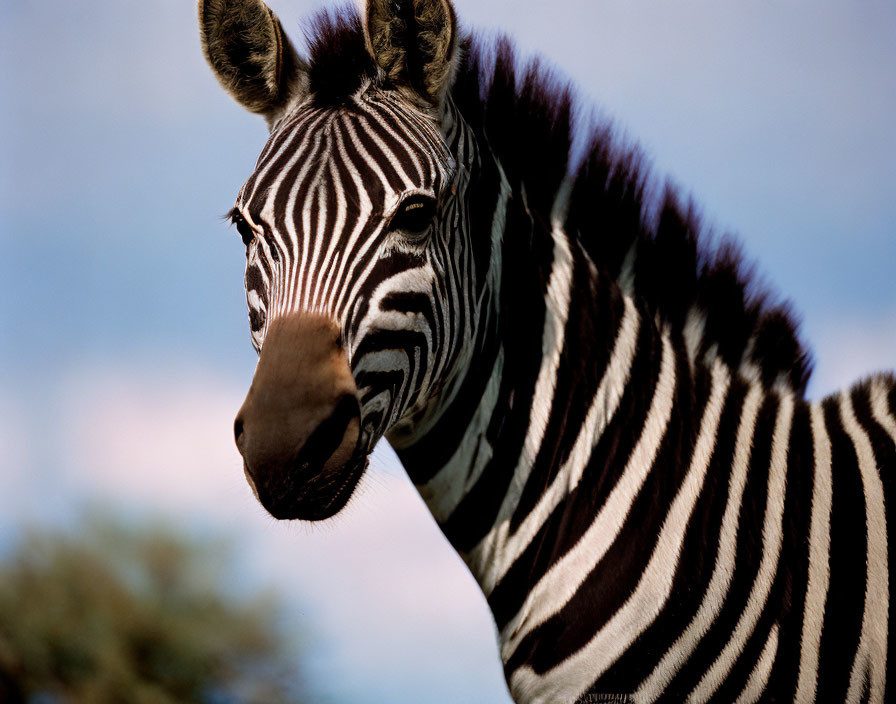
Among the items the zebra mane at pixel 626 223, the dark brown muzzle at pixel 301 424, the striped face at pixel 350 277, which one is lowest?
the dark brown muzzle at pixel 301 424

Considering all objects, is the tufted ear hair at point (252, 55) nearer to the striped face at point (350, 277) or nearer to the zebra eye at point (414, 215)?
the striped face at point (350, 277)

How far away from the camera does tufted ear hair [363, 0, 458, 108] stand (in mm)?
3400

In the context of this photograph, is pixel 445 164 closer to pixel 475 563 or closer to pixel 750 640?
pixel 475 563

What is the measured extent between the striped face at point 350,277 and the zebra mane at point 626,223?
615 millimetres

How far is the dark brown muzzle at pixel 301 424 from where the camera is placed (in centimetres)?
258

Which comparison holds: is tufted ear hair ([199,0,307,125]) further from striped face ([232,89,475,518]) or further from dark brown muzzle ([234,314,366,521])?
dark brown muzzle ([234,314,366,521])

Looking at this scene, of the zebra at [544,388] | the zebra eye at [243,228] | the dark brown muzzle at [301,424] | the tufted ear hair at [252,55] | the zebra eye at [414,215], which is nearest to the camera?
the dark brown muzzle at [301,424]

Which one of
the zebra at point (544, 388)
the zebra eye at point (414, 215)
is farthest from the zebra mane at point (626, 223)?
the zebra eye at point (414, 215)

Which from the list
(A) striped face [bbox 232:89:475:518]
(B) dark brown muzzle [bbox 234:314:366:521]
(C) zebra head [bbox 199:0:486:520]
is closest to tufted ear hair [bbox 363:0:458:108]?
(C) zebra head [bbox 199:0:486:520]

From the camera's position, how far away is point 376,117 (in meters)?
3.39

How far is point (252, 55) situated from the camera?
3.76m

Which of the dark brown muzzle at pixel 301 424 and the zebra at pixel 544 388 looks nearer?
the dark brown muzzle at pixel 301 424

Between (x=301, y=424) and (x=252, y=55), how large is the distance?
2.14 m

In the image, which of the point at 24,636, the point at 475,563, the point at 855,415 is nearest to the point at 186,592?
the point at 24,636
